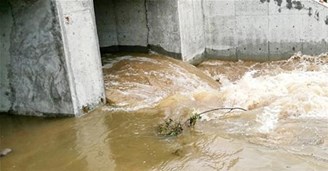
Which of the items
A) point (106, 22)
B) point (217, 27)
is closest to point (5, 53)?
point (106, 22)

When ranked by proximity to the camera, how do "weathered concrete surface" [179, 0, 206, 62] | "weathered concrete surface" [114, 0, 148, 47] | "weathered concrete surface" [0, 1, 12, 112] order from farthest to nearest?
"weathered concrete surface" [114, 0, 148, 47]
"weathered concrete surface" [179, 0, 206, 62]
"weathered concrete surface" [0, 1, 12, 112]

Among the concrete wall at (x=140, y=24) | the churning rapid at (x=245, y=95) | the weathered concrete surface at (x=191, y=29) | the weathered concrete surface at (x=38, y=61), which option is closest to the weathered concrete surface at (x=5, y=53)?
the weathered concrete surface at (x=38, y=61)

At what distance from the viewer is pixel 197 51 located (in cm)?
1041

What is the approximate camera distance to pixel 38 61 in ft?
22.1

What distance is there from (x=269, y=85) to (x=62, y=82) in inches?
147

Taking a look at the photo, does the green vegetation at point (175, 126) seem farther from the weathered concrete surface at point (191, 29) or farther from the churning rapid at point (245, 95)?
the weathered concrete surface at point (191, 29)

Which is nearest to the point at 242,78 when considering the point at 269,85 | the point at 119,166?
the point at 269,85

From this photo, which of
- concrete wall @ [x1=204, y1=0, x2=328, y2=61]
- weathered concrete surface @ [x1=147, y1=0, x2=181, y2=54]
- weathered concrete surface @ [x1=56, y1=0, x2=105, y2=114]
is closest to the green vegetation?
weathered concrete surface @ [x1=56, y1=0, x2=105, y2=114]

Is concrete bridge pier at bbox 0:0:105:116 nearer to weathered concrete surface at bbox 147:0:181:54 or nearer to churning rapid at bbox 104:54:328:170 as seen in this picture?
churning rapid at bbox 104:54:328:170

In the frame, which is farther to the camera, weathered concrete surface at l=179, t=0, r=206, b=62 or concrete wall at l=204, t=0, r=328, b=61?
weathered concrete surface at l=179, t=0, r=206, b=62

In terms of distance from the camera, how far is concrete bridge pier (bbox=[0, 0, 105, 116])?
6473 millimetres

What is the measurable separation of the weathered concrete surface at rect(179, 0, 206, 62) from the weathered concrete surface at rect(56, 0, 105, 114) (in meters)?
3.06

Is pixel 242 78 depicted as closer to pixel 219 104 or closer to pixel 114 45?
pixel 219 104

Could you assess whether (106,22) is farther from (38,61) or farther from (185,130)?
(185,130)
